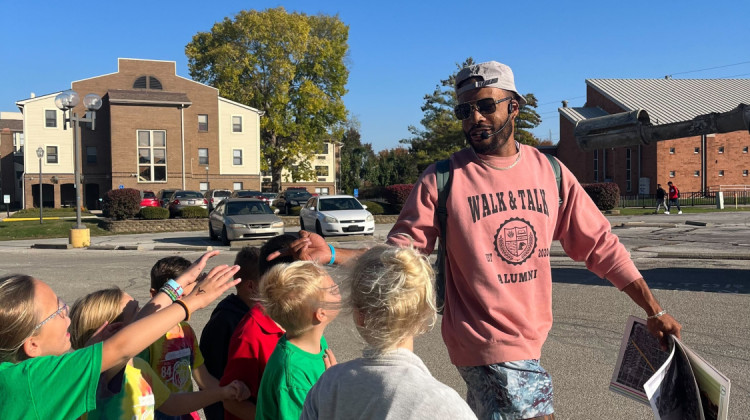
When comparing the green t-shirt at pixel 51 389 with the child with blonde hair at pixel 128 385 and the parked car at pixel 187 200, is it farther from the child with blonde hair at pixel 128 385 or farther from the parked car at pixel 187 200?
the parked car at pixel 187 200

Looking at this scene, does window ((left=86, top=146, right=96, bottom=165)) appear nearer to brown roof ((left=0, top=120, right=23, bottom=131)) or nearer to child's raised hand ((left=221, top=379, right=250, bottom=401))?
brown roof ((left=0, top=120, right=23, bottom=131))

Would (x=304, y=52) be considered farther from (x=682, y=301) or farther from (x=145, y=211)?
(x=682, y=301)

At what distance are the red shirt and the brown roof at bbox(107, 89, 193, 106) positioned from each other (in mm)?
53124

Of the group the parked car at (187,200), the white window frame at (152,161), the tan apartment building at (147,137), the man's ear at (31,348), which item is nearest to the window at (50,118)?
the tan apartment building at (147,137)

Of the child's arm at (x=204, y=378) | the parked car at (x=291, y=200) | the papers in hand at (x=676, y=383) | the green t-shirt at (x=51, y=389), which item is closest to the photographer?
the green t-shirt at (x=51, y=389)

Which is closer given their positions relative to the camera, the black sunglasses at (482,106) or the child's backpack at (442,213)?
the child's backpack at (442,213)

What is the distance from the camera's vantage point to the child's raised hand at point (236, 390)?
9.76 ft

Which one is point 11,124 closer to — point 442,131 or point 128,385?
point 442,131

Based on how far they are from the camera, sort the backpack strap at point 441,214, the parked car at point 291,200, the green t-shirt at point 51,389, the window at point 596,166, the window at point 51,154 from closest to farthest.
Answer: the green t-shirt at point 51,389 < the backpack strap at point 441,214 < the parked car at point 291,200 < the window at point 51,154 < the window at point 596,166

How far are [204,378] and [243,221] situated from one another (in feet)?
56.0

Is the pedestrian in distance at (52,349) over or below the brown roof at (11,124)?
below

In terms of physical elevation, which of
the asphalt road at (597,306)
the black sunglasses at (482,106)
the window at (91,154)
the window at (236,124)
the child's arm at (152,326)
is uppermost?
the window at (236,124)

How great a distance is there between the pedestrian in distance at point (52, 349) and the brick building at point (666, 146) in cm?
5080

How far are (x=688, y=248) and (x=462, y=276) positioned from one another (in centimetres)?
1619
